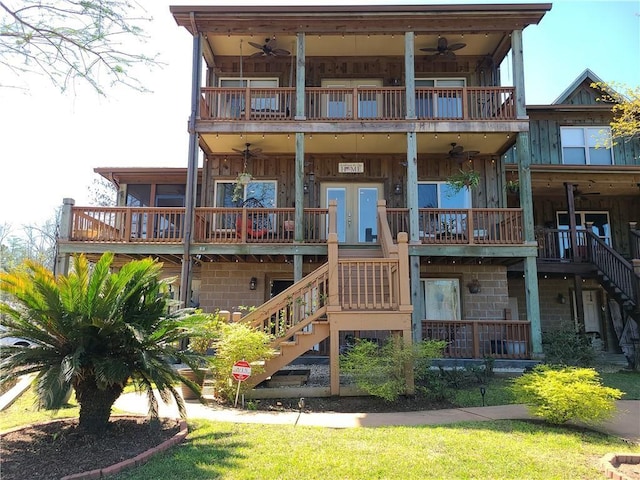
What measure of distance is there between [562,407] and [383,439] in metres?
2.39

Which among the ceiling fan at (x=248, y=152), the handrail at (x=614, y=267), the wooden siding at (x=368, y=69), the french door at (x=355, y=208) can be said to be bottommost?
the handrail at (x=614, y=267)

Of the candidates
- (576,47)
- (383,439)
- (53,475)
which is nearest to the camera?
(53,475)

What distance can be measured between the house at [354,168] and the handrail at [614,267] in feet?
7.20

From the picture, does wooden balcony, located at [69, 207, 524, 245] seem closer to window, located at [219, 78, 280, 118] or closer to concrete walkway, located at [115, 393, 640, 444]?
window, located at [219, 78, 280, 118]

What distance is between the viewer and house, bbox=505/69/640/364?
1412cm

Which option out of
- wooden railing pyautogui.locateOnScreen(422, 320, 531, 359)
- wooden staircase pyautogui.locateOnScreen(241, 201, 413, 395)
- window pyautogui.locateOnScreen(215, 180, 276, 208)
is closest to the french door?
window pyautogui.locateOnScreen(215, 180, 276, 208)

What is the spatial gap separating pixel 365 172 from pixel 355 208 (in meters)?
1.20

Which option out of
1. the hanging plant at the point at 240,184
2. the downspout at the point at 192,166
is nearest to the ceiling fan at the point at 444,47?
the hanging plant at the point at 240,184

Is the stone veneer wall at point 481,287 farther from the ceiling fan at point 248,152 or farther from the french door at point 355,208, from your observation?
the ceiling fan at point 248,152

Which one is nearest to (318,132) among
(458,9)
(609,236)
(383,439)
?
(458,9)

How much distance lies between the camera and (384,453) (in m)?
4.81

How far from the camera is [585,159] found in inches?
654

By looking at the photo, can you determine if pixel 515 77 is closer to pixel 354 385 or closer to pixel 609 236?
pixel 609 236

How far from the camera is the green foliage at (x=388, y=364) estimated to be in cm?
748
